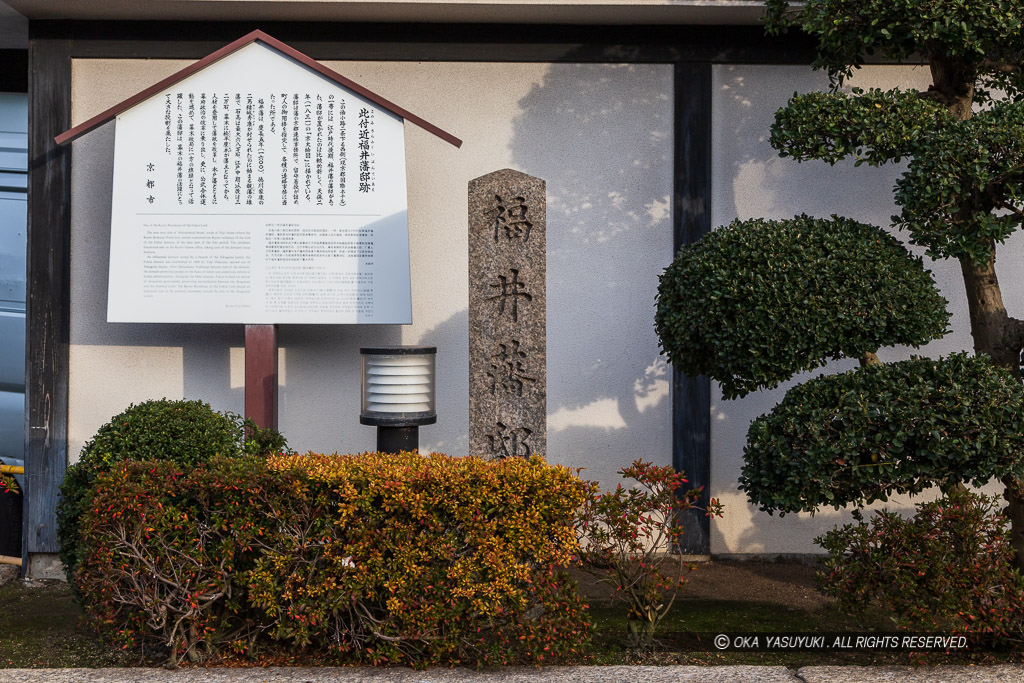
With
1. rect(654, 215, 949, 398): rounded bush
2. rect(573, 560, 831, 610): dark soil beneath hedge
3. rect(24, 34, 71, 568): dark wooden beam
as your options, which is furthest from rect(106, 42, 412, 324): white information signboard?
rect(573, 560, 831, 610): dark soil beneath hedge

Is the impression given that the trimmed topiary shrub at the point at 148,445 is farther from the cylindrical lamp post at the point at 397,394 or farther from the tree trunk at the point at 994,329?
the tree trunk at the point at 994,329

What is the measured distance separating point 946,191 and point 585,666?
115 inches

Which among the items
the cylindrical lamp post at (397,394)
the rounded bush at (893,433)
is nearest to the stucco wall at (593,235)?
the cylindrical lamp post at (397,394)

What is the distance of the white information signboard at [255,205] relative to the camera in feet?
18.0

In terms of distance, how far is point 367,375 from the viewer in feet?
16.2

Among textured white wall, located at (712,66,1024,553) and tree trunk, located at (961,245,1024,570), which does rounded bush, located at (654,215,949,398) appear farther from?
textured white wall, located at (712,66,1024,553)

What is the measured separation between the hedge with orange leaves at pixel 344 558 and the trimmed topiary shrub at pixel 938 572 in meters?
1.34

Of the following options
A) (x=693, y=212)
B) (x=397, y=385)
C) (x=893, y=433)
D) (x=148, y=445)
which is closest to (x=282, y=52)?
(x=397, y=385)

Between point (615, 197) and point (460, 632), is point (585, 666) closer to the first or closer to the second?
point (460, 632)

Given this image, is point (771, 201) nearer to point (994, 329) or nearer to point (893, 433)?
point (994, 329)

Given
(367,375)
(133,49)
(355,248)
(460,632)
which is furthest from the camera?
(133,49)

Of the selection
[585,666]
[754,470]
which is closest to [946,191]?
[754,470]

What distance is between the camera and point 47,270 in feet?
19.2

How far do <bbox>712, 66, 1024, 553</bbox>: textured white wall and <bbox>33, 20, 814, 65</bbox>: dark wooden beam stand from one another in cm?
19
